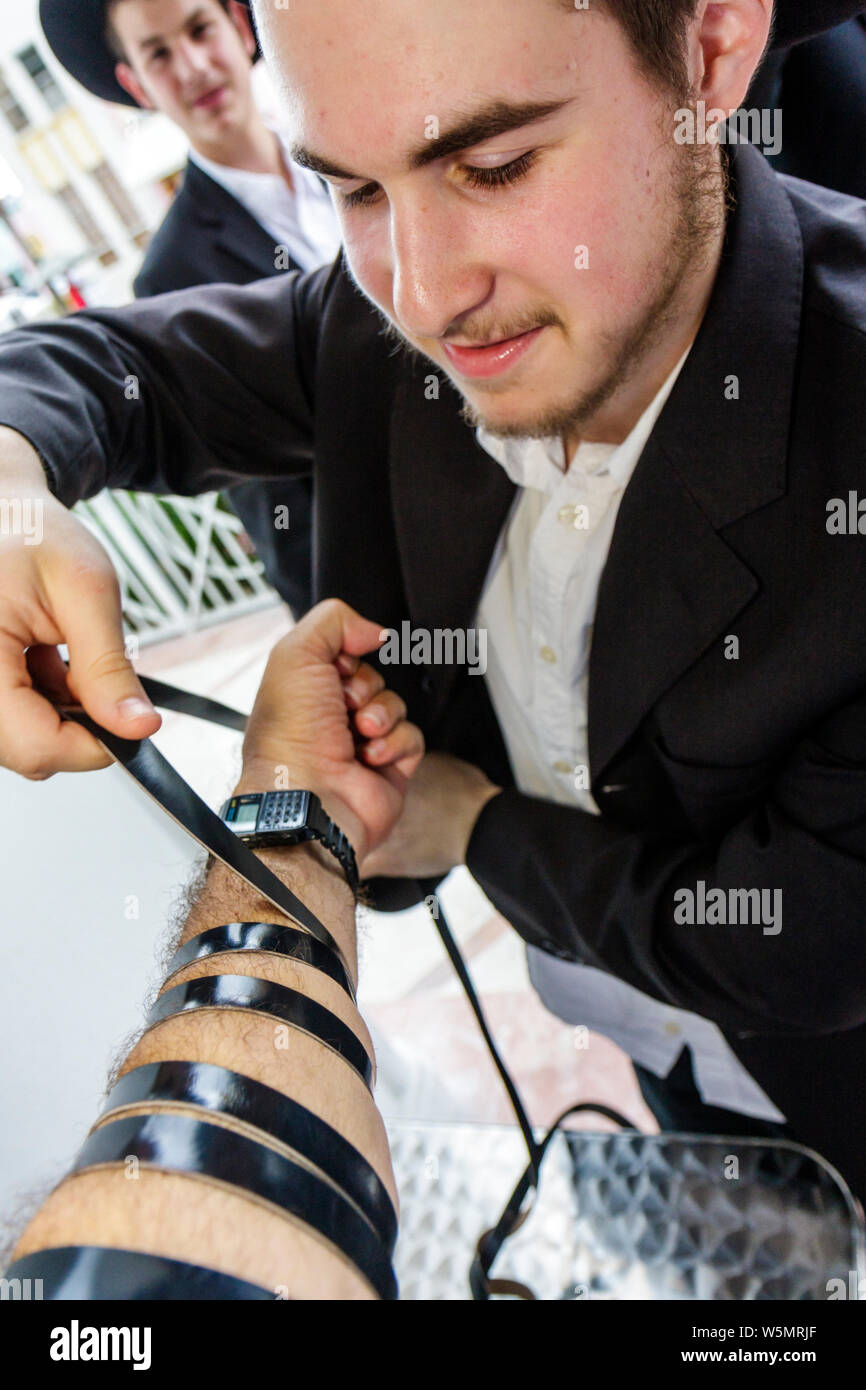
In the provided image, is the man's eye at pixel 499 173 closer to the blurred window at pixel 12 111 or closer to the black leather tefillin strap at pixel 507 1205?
the black leather tefillin strap at pixel 507 1205

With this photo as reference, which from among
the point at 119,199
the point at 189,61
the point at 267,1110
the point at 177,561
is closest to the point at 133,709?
the point at 267,1110

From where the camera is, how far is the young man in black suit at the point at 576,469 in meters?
0.74

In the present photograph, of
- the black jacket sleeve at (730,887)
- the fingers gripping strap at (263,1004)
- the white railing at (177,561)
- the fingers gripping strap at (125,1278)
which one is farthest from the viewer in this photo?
the white railing at (177,561)

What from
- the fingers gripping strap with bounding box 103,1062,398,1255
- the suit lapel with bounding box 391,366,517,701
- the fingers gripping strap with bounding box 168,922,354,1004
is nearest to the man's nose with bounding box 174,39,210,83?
the suit lapel with bounding box 391,366,517,701

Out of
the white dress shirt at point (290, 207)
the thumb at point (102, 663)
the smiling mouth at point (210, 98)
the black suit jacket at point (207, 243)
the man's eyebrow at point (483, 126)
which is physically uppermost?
the smiling mouth at point (210, 98)

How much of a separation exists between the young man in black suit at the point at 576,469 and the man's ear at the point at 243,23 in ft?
3.25

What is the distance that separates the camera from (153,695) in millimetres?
847

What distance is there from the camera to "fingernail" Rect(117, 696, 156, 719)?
67 cm

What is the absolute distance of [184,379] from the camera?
122 cm

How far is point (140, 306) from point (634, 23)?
79 cm

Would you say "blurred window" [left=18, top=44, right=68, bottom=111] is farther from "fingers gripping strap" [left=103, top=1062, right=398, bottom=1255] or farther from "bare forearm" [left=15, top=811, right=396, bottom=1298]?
"fingers gripping strap" [left=103, top=1062, right=398, bottom=1255]

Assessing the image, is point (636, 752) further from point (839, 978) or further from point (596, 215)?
point (596, 215)

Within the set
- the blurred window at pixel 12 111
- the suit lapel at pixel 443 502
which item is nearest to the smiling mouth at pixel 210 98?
the suit lapel at pixel 443 502

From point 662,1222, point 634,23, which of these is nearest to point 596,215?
point 634,23
